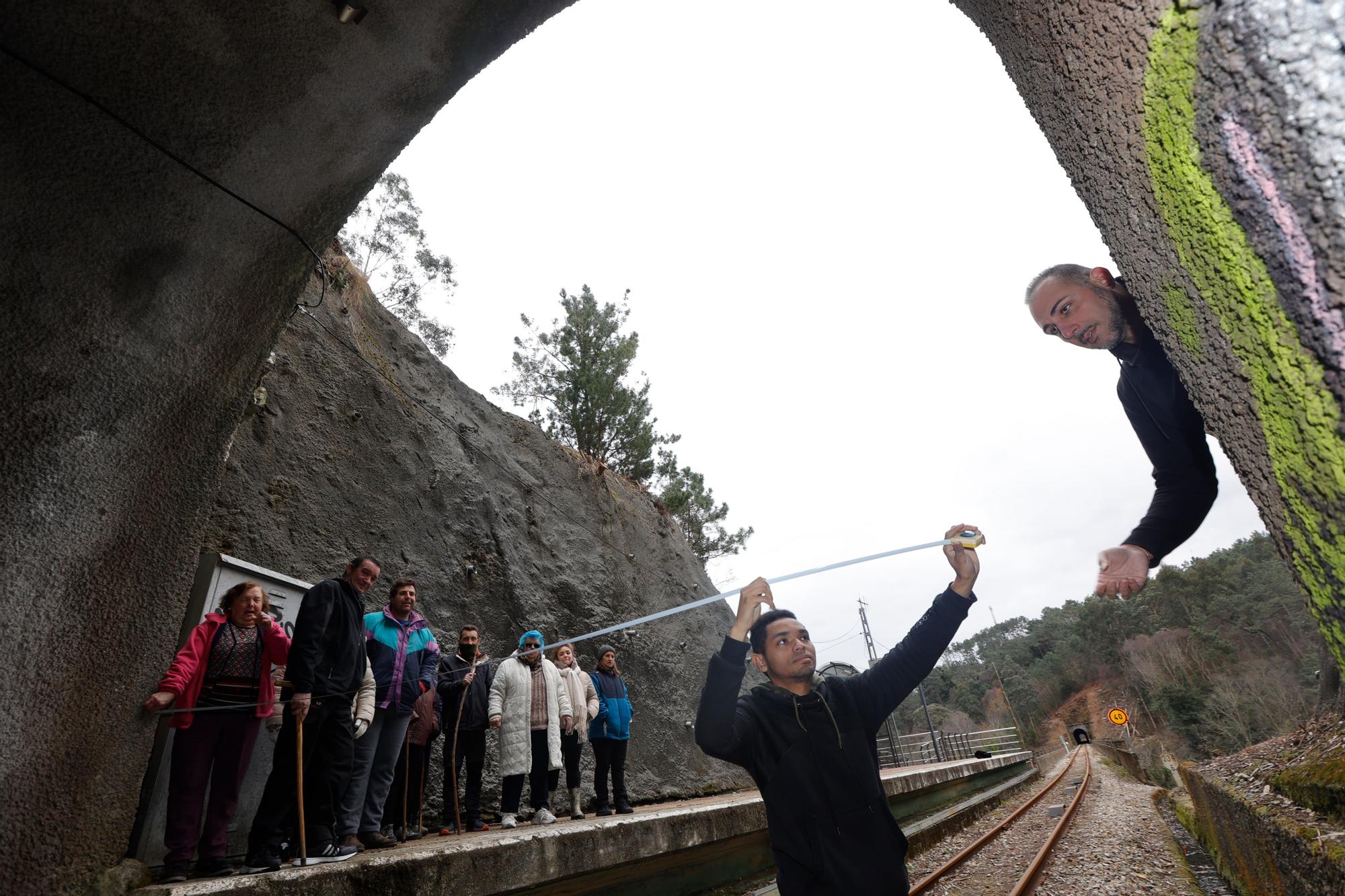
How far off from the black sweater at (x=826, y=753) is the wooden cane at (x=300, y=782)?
2.59 metres

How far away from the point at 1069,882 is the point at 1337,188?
8.70 meters

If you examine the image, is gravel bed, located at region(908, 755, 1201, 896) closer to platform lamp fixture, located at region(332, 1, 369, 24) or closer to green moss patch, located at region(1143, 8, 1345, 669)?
green moss patch, located at region(1143, 8, 1345, 669)

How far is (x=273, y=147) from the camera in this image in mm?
2498

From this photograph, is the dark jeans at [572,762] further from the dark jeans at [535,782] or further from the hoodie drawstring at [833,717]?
the hoodie drawstring at [833,717]

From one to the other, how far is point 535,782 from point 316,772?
2.64 m

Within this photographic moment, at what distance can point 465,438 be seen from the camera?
37.9ft

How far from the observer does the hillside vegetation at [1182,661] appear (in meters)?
27.8

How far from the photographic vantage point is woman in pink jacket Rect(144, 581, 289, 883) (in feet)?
11.7

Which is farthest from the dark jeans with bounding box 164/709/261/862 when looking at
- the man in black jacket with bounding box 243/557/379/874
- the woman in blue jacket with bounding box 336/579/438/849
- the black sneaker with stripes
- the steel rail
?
the steel rail

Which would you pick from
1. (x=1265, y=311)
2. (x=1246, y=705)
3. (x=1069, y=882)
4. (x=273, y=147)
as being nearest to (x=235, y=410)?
(x=273, y=147)

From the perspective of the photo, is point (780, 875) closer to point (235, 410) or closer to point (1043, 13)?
point (1043, 13)

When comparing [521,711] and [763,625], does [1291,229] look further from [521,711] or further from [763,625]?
[521,711]

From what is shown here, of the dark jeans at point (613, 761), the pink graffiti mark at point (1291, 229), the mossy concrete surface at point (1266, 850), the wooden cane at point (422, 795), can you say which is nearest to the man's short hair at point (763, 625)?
the mossy concrete surface at point (1266, 850)

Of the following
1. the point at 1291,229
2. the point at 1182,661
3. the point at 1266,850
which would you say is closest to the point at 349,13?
the point at 1291,229
